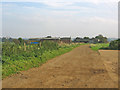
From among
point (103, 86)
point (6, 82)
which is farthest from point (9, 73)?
point (103, 86)

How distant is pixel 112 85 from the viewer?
679 centimetres

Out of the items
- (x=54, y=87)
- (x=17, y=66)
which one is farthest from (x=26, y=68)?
(x=54, y=87)

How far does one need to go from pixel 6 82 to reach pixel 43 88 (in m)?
2.26

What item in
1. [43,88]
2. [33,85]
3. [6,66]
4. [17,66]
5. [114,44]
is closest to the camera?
[43,88]

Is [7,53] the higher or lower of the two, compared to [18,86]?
higher

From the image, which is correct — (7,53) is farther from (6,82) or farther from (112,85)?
(112,85)

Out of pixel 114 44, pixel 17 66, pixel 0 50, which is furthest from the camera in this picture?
pixel 114 44

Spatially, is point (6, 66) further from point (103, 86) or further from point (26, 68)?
point (103, 86)

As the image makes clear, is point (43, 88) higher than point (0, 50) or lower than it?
lower

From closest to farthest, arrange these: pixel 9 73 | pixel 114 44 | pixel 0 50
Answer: pixel 9 73, pixel 0 50, pixel 114 44

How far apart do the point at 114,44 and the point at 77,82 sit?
3132cm

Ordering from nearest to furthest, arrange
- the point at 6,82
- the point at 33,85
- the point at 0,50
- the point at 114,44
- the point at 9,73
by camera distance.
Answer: the point at 33,85 < the point at 6,82 < the point at 9,73 < the point at 0,50 < the point at 114,44

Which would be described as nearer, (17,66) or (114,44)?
(17,66)

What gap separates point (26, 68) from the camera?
10.7m
